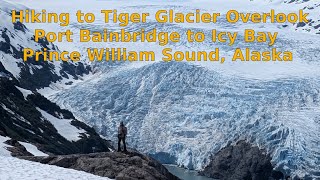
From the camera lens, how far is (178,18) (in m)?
118

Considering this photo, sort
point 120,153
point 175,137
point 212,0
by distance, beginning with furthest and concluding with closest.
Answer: point 212,0
point 175,137
point 120,153

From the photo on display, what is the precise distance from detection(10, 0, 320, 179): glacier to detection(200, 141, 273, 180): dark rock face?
1.03 m

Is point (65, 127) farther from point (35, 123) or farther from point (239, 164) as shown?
point (239, 164)

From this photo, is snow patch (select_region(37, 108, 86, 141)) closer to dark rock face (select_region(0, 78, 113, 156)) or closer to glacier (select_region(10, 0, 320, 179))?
dark rock face (select_region(0, 78, 113, 156))

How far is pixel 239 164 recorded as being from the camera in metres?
88.8

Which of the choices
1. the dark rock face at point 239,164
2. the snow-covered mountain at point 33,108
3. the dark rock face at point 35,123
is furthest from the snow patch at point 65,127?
the dark rock face at point 239,164

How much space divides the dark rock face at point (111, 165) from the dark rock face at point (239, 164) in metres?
61.8

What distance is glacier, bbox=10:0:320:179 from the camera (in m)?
81.2

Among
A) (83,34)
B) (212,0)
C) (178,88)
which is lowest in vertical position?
(178,88)

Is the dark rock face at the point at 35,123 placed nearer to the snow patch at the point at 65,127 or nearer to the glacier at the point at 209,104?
the snow patch at the point at 65,127

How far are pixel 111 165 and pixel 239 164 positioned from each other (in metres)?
69.1

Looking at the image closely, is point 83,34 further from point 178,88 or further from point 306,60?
point 306,60

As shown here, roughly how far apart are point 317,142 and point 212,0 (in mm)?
89715

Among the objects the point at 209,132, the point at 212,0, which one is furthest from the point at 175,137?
the point at 212,0
